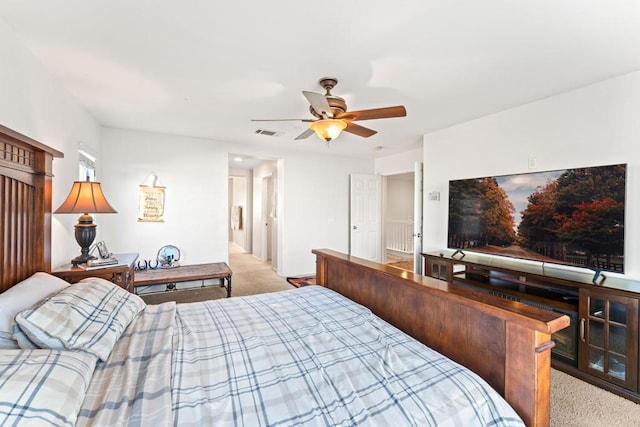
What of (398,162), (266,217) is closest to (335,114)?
(398,162)

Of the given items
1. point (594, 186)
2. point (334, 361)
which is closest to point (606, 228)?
point (594, 186)

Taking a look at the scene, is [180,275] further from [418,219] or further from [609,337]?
[609,337]

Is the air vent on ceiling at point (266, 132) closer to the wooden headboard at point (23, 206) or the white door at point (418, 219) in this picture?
the white door at point (418, 219)

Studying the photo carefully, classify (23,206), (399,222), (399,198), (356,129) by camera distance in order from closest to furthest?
(23,206) → (356,129) → (399,222) → (399,198)

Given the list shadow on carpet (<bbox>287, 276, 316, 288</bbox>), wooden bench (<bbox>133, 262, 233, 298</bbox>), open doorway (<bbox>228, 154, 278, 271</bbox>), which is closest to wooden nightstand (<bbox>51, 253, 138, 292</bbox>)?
wooden bench (<bbox>133, 262, 233, 298</bbox>)

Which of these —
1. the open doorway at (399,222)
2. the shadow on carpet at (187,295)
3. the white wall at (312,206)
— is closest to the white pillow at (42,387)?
the shadow on carpet at (187,295)

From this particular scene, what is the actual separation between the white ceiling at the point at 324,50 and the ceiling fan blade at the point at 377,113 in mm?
344

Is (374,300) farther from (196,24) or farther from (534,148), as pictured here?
(534,148)

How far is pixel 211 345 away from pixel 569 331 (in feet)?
9.13

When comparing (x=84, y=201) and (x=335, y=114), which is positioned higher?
(x=335, y=114)

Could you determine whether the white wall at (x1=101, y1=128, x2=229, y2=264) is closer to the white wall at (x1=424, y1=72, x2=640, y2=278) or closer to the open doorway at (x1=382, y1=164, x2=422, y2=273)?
the white wall at (x1=424, y1=72, x2=640, y2=278)

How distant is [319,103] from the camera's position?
7.06ft

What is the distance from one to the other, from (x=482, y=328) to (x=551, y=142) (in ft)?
8.36

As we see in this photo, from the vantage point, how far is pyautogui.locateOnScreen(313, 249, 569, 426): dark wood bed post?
41.9 inches
